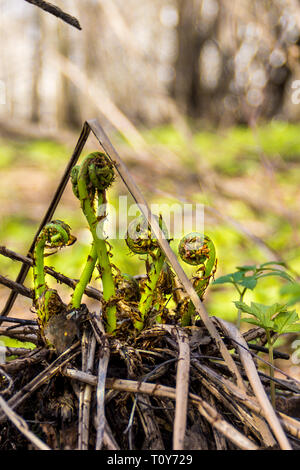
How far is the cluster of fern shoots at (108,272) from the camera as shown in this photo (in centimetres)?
79

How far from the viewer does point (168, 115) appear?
22.6 ft

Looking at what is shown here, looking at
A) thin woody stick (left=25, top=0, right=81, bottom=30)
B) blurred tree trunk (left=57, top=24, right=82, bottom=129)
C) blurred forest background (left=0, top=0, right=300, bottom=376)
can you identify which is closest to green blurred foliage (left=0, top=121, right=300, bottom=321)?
blurred forest background (left=0, top=0, right=300, bottom=376)

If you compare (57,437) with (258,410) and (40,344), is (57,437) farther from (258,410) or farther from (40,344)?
(258,410)

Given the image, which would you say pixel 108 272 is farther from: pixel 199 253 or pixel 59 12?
pixel 59 12

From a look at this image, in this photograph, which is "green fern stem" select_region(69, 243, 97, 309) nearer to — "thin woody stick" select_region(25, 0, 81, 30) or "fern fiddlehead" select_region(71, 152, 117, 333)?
"fern fiddlehead" select_region(71, 152, 117, 333)

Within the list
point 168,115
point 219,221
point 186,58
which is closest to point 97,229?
point 219,221

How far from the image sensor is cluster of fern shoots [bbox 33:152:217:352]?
789 millimetres

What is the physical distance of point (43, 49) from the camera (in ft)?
36.0

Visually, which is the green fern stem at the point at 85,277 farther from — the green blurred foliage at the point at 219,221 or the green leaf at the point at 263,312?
the green leaf at the point at 263,312

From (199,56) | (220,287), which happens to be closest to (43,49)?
(199,56)

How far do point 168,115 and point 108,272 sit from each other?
6388 mm

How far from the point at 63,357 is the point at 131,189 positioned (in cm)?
36

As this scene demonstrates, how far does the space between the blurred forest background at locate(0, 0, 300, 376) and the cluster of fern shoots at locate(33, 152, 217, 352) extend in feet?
3.39

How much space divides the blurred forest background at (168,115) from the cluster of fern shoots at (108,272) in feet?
3.39
